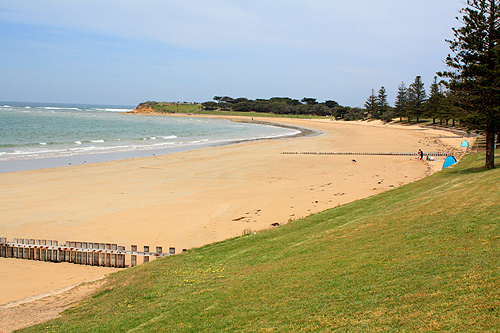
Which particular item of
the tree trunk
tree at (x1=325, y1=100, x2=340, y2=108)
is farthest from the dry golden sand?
tree at (x1=325, y1=100, x2=340, y2=108)

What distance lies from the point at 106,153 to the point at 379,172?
93.0 feet

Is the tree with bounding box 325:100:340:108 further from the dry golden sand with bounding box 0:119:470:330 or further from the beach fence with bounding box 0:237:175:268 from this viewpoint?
the beach fence with bounding box 0:237:175:268

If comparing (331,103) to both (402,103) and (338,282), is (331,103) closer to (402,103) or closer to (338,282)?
(402,103)

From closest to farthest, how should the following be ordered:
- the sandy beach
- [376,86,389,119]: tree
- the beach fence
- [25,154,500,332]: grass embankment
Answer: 1. [25,154,500,332]: grass embankment
2. the beach fence
3. the sandy beach
4. [376,86,389,119]: tree

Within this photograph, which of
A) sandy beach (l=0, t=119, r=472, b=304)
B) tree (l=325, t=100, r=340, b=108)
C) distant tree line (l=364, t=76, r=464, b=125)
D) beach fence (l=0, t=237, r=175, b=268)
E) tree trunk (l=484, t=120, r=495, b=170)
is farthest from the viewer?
tree (l=325, t=100, r=340, b=108)

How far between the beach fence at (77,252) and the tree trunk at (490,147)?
47.2 ft

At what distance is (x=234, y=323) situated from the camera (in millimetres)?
5996

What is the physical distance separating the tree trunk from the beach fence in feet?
47.2

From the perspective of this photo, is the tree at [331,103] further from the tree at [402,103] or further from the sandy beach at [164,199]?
the sandy beach at [164,199]

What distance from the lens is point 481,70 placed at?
18047 millimetres

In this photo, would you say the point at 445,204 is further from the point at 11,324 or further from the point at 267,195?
the point at 267,195

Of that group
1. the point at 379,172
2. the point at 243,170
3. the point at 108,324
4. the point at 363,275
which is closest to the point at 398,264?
the point at 363,275

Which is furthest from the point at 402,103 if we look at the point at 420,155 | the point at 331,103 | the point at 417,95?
the point at 331,103

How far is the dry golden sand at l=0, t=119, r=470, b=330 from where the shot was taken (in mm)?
13797
